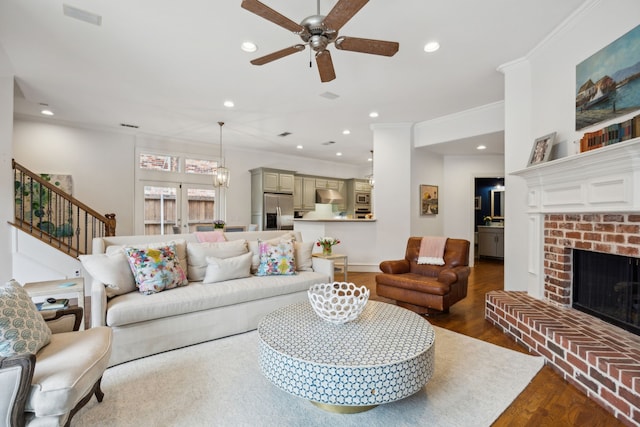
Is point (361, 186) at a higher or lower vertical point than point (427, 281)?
→ higher

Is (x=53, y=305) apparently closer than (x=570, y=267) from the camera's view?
Yes

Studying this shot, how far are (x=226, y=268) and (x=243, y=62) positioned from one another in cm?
231

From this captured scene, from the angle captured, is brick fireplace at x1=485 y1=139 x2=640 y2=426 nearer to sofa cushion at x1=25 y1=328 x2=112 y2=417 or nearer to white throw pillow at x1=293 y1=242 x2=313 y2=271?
white throw pillow at x1=293 y1=242 x2=313 y2=271

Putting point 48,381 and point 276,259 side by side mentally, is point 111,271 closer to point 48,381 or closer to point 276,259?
point 48,381

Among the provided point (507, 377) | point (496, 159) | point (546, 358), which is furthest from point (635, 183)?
point (496, 159)

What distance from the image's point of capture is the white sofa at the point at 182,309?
2.29m

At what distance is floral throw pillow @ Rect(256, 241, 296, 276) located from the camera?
3355 millimetres

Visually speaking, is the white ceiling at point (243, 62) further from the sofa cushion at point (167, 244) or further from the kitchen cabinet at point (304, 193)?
the kitchen cabinet at point (304, 193)

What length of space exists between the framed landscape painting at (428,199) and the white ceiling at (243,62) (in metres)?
0.96

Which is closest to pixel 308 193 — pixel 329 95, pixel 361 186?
pixel 361 186

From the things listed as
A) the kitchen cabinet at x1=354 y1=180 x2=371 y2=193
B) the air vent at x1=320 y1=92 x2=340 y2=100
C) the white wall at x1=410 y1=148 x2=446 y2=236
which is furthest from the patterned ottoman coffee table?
the kitchen cabinet at x1=354 y1=180 x2=371 y2=193

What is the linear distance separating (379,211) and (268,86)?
10.2ft

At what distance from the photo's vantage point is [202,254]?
3152 millimetres

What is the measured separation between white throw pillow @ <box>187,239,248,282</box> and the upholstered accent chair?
58.4 inches
